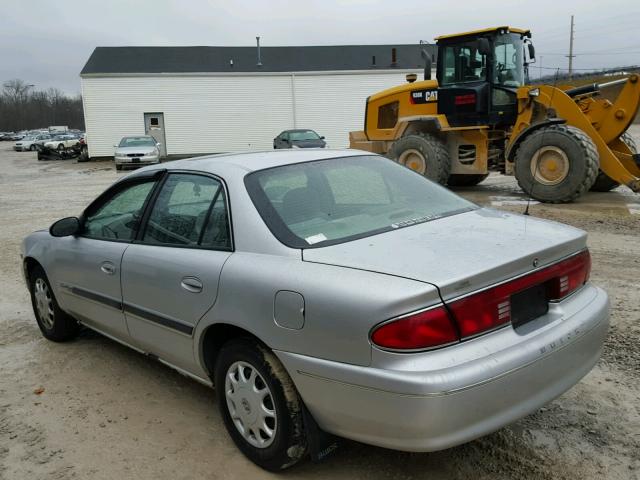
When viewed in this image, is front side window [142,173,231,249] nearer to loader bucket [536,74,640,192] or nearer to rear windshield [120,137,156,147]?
loader bucket [536,74,640,192]

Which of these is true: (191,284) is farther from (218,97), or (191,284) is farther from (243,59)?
(243,59)

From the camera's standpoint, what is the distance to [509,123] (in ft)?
39.0

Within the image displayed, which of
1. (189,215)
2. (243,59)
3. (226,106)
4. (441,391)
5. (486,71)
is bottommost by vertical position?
(441,391)

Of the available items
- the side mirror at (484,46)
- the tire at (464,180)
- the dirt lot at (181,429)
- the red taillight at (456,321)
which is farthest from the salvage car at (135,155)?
the red taillight at (456,321)

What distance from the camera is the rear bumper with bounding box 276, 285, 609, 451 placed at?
2.25 m

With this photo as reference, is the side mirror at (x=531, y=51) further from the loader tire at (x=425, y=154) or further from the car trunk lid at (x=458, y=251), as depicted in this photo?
the car trunk lid at (x=458, y=251)

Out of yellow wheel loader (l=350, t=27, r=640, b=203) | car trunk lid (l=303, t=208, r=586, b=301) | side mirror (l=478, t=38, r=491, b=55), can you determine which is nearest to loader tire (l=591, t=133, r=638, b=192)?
yellow wheel loader (l=350, t=27, r=640, b=203)

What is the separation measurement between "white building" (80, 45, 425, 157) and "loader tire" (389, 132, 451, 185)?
2052 cm

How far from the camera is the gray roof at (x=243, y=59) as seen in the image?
33.1 meters

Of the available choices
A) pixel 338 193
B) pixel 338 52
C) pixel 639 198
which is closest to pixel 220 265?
pixel 338 193

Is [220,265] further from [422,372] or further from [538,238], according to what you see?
[538,238]

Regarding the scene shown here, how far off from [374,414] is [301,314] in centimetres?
51

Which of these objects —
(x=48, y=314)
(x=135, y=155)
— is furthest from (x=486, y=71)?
(x=135, y=155)

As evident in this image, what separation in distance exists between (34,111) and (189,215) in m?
121
